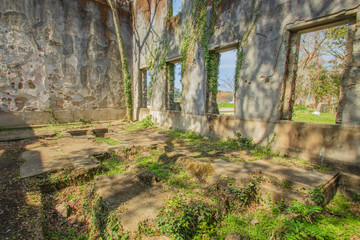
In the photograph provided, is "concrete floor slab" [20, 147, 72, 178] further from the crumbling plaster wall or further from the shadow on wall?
the shadow on wall

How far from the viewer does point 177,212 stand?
71.1 inches

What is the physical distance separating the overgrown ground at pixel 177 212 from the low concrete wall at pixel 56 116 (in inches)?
156

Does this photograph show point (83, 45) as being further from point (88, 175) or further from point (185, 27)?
point (88, 175)

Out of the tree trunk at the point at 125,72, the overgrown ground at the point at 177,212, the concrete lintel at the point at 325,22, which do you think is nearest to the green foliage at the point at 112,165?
the overgrown ground at the point at 177,212

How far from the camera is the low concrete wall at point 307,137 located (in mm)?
2857

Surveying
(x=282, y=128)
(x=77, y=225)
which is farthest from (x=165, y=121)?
(x=77, y=225)

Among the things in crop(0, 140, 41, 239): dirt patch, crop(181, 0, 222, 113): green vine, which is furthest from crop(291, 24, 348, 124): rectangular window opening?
crop(0, 140, 41, 239): dirt patch

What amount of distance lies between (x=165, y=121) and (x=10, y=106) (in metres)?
5.26

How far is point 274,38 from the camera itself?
3766mm

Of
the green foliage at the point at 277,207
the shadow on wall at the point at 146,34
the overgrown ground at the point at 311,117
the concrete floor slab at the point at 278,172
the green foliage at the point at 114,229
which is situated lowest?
the green foliage at the point at 277,207

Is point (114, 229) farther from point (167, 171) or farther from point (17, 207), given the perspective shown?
point (167, 171)

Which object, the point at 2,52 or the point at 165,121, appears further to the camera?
the point at 165,121

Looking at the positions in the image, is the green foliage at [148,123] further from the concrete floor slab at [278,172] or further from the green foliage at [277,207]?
the green foliage at [277,207]

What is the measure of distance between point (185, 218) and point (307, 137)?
9.20 ft
